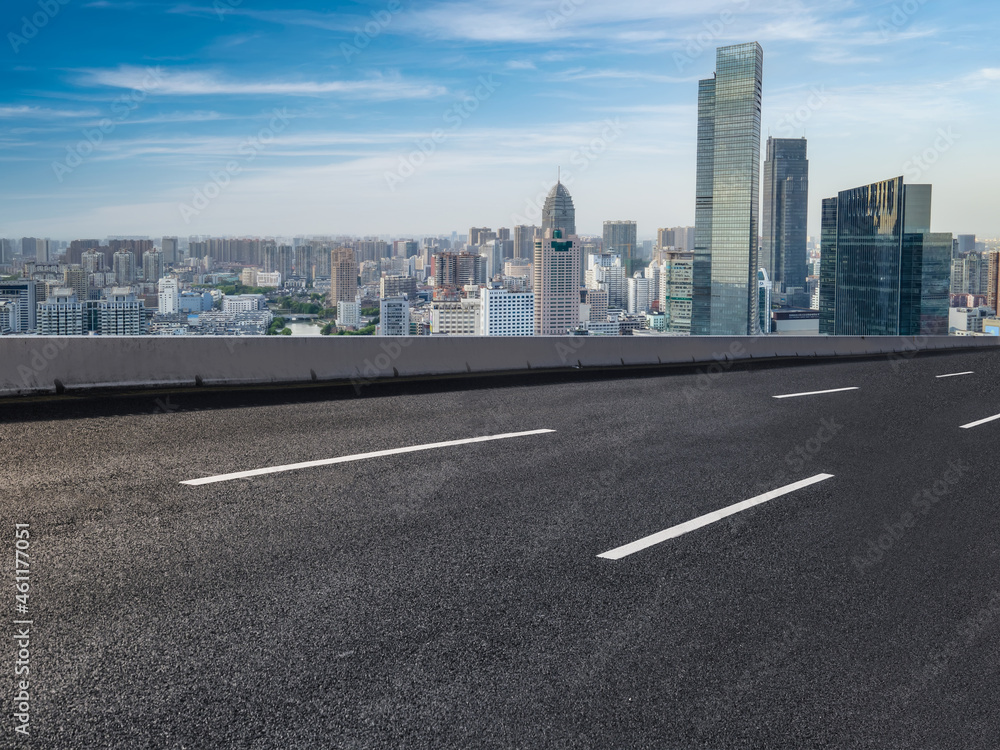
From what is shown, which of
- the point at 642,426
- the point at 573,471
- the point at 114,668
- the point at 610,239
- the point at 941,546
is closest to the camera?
the point at 114,668

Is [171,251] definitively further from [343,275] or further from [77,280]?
[77,280]

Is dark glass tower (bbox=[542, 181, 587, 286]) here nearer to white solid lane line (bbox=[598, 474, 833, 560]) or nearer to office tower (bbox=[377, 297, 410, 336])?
office tower (bbox=[377, 297, 410, 336])

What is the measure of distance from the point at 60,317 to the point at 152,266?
9923mm

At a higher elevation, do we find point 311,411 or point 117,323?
point 117,323

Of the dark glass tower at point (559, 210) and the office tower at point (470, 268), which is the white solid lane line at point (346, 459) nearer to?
the office tower at point (470, 268)

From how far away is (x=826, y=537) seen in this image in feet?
18.7

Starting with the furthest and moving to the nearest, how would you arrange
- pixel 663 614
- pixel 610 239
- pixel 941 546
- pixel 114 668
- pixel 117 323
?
pixel 610 239 < pixel 117 323 < pixel 941 546 < pixel 663 614 < pixel 114 668

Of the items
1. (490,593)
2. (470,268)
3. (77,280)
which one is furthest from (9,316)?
(470,268)

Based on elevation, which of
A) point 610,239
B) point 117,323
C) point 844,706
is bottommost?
point 844,706

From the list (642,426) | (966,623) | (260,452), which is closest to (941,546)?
(966,623)

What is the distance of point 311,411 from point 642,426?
3.70 metres

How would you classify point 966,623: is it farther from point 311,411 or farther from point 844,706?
point 311,411

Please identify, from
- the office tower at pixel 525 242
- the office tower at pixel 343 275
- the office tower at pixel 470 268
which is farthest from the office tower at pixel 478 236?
the office tower at pixel 343 275

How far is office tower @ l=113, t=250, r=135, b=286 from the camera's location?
61.3 ft
